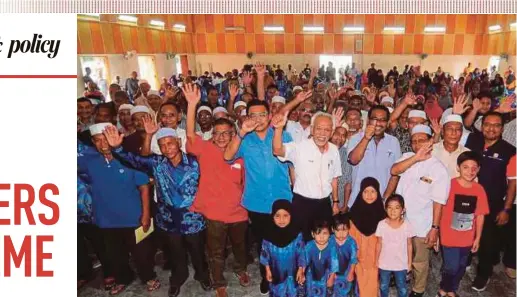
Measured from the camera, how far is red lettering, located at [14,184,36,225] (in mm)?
2199

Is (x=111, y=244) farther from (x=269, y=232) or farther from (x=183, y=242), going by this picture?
(x=269, y=232)

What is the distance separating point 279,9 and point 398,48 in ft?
10.7

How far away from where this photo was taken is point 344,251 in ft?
8.18

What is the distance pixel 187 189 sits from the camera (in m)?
2.61

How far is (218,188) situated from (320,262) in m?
0.79

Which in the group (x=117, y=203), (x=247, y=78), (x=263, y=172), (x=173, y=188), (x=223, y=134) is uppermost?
(x=247, y=78)

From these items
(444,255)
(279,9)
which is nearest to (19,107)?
(279,9)

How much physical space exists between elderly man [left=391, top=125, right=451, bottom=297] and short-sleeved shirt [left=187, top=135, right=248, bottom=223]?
3.36 ft

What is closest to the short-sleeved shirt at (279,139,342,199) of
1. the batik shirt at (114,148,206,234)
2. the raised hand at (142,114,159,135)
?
the batik shirt at (114,148,206,234)

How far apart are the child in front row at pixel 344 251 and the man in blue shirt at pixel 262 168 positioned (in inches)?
14.6

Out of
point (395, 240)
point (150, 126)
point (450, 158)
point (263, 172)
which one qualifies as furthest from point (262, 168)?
point (450, 158)

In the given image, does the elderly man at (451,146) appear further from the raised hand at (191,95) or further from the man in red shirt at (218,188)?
the raised hand at (191,95)

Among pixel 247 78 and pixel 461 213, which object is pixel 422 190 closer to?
pixel 461 213

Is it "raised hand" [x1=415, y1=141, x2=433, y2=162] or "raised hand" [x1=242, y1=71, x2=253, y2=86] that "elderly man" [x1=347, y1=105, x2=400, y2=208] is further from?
"raised hand" [x1=242, y1=71, x2=253, y2=86]
